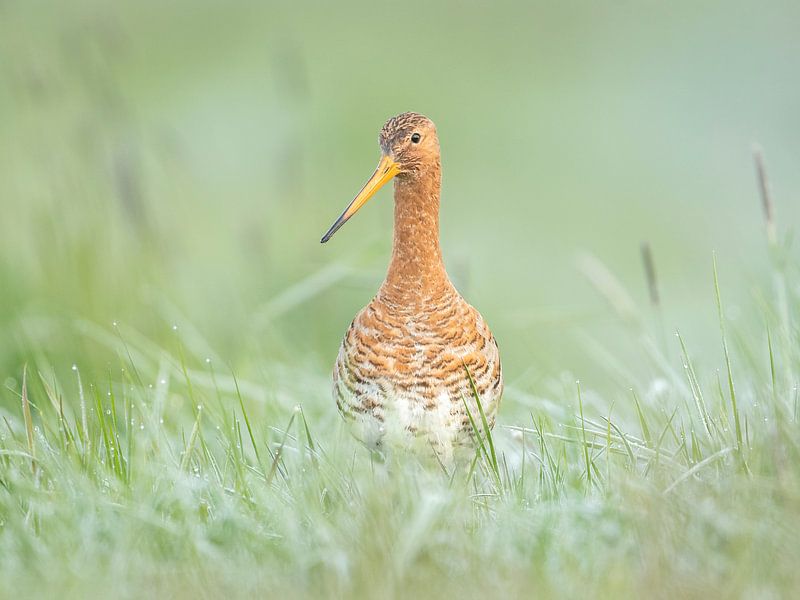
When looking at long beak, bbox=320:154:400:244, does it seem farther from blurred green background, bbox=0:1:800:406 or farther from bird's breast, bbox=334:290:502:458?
blurred green background, bbox=0:1:800:406

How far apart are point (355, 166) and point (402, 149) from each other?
5.95 m

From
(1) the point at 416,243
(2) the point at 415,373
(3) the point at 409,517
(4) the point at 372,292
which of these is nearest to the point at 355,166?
(4) the point at 372,292

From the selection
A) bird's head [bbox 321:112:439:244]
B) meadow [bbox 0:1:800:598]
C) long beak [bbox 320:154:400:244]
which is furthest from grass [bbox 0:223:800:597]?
bird's head [bbox 321:112:439:244]

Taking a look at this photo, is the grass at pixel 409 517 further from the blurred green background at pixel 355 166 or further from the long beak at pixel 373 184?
the blurred green background at pixel 355 166

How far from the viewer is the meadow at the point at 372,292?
2795 millimetres

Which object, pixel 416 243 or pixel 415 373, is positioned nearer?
pixel 415 373

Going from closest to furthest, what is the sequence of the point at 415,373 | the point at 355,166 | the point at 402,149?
the point at 415,373 < the point at 402,149 < the point at 355,166

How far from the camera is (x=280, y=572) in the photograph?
2.79 meters

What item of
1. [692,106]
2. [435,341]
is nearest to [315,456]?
[435,341]

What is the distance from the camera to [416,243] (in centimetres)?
393

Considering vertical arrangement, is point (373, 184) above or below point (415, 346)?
above

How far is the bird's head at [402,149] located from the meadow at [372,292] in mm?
746

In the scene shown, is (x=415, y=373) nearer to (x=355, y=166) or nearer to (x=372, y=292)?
(x=372, y=292)

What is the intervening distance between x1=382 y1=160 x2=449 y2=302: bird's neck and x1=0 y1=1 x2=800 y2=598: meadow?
0.53 meters
